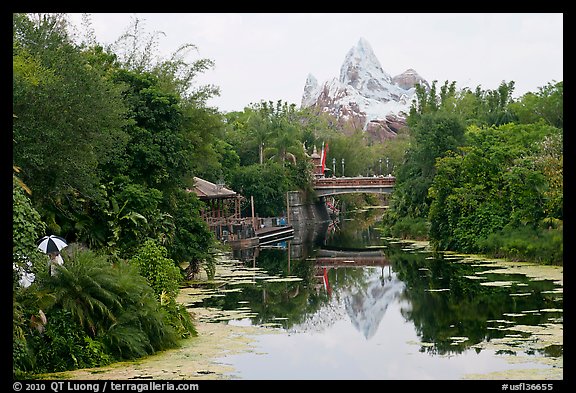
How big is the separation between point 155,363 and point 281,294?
11.0 metres

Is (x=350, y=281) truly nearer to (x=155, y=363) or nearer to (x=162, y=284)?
(x=162, y=284)

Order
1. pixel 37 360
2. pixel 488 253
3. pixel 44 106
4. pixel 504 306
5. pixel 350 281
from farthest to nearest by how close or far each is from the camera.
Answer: pixel 488 253 < pixel 350 281 < pixel 504 306 < pixel 44 106 < pixel 37 360

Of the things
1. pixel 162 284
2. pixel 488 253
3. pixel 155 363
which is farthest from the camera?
pixel 488 253

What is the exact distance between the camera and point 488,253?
31891mm

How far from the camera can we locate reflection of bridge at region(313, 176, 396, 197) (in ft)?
195

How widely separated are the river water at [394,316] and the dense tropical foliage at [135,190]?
5.11 ft

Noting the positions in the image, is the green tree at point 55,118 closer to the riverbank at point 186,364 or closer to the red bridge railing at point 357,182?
the riverbank at point 186,364

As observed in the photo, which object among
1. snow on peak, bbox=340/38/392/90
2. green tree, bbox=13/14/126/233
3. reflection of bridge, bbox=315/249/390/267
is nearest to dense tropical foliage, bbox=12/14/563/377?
green tree, bbox=13/14/126/233

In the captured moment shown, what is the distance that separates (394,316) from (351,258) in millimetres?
16143

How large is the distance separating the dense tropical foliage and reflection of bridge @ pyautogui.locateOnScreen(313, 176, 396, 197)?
10760 millimetres

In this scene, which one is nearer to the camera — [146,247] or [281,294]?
[146,247]

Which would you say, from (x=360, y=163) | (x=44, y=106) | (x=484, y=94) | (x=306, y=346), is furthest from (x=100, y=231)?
(x=360, y=163)

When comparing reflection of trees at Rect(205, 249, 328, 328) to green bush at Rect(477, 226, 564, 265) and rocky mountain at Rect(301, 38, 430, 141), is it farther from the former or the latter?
rocky mountain at Rect(301, 38, 430, 141)

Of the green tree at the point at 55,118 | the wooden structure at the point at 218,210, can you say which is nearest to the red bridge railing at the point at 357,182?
the wooden structure at the point at 218,210
